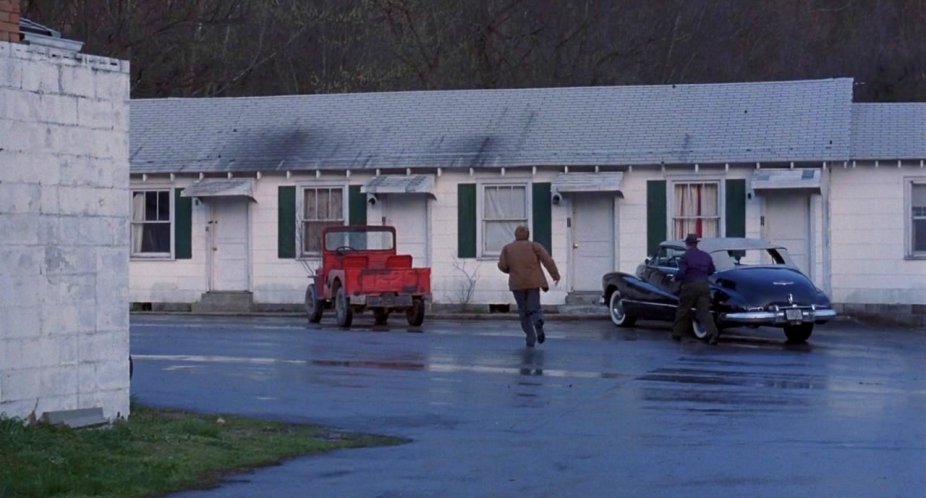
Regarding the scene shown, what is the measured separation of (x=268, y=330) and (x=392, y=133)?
8909mm

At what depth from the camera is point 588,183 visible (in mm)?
30969

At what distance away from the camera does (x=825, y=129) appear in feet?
102

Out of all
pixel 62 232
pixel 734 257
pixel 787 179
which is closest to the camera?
pixel 62 232

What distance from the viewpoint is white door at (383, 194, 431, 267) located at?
32750mm

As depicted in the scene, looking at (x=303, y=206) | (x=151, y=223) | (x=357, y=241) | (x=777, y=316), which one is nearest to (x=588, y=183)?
(x=357, y=241)

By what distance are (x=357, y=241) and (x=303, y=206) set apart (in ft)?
13.8

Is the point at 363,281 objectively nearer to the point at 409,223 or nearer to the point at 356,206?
the point at 409,223

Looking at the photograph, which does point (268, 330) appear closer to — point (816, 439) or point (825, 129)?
point (825, 129)

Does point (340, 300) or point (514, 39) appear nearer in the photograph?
point (340, 300)

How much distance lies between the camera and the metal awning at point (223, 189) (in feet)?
108

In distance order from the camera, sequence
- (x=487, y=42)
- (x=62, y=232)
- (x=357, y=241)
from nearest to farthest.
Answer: (x=62, y=232) → (x=357, y=241) → (x=487, y=42)

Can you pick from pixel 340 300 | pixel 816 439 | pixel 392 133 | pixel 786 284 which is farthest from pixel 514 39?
pixel 816 439

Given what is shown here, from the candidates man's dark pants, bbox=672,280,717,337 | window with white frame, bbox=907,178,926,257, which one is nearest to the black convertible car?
man's dark pants, bbox=672,280,717,337

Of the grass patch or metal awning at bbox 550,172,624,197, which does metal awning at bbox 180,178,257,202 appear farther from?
the grass patch
